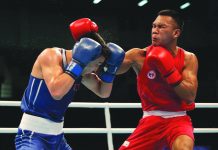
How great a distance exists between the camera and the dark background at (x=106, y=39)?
10133 mm

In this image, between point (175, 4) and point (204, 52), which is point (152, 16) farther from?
point (204, 52)

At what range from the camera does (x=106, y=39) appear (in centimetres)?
1180

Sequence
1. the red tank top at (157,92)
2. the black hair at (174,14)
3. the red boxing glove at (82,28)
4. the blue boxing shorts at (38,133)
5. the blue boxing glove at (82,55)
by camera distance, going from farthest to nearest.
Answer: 1. the black hair at (174,14)
2. the red tank top at (157,92)
3. the red boxing glove at (82,28)
4. the blue boxing shorts at (38,133)
5. the blue boxing glove at (82,55)

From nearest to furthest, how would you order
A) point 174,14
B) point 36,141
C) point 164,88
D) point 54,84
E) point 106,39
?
1. point 54,84
2. point 36,141
3. point 164,88
4. point 174,14
5. point 106,39

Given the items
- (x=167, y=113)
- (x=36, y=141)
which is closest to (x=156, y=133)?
(x=167, y=113)

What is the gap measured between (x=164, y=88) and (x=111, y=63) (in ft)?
1.57

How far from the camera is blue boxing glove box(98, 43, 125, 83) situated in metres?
2.31

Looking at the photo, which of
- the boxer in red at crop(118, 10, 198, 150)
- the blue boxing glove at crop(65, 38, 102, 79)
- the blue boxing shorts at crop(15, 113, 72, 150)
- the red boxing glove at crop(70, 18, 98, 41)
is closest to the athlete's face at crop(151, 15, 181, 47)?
the boxer in red at crop(118, 10, 198, 150)

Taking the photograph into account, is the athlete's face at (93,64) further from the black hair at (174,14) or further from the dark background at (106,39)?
the dark background at (106,39)

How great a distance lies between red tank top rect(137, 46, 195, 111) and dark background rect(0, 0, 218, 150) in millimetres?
7011

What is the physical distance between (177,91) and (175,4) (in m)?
9.79

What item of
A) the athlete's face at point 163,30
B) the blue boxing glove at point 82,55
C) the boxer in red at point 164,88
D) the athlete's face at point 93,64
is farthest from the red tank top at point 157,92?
the blue boxing glove at point 82,55

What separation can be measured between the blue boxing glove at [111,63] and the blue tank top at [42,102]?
0.27 m

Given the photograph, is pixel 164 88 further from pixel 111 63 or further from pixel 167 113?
pixel 111 63
